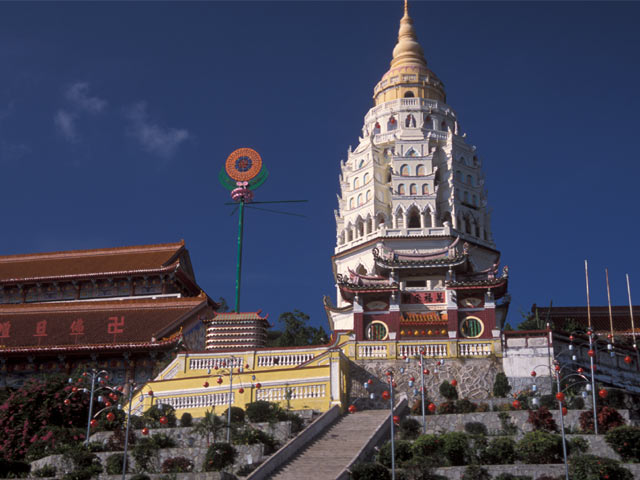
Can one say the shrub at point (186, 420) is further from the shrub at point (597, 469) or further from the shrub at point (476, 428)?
the shrub at point (597, 469)

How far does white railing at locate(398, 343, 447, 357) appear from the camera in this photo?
42.3 meters

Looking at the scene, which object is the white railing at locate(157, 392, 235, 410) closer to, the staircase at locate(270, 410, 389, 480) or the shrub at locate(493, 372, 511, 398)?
the staircase at locate(270, 410, 389, 480)

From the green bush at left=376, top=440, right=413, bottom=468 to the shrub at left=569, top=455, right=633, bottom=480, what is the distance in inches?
224

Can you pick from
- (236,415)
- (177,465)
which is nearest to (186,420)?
(236,415)

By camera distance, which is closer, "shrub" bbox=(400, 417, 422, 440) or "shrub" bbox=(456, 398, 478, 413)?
"shrub" bbox=(400, 417, 422, 440)

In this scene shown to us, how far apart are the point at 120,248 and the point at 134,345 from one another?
16.2 m

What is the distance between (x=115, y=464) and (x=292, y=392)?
8774mm

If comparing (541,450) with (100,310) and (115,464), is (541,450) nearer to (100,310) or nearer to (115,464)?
(115,464)

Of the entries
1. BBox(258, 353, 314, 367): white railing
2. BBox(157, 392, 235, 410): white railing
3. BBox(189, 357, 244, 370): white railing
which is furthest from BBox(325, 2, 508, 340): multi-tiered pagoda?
BBox(157, 392, 235, 410): white railing

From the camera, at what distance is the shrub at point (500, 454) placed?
30.9 metres

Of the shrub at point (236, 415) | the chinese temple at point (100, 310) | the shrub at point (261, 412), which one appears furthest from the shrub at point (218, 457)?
the chinese temple at point (100, 310)

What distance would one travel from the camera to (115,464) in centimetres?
3331

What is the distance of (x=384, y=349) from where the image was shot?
42.6 metres

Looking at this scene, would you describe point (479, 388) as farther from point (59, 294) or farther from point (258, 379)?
point (59, 294)
